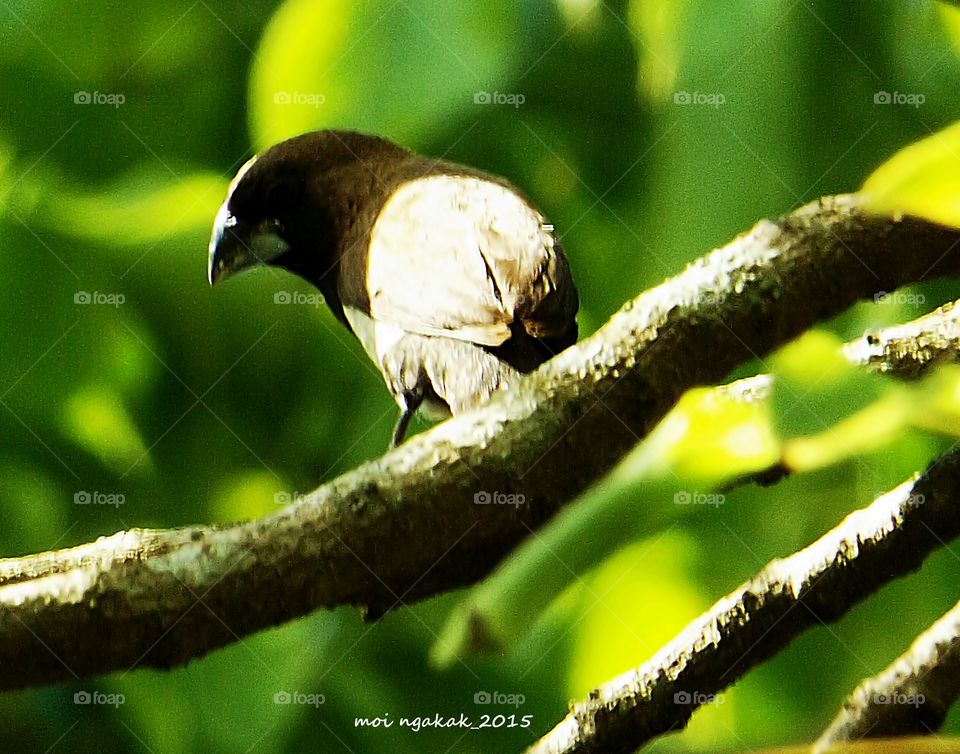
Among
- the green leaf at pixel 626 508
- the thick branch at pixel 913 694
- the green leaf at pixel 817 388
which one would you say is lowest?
the thick branch at pixel 913 694

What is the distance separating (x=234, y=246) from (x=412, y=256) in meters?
0.28

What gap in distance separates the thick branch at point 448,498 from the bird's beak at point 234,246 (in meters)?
0.42

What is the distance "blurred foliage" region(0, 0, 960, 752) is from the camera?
1383mm

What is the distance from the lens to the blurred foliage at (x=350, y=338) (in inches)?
54.4

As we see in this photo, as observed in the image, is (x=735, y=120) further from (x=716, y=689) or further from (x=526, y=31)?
(x=716, y=689)

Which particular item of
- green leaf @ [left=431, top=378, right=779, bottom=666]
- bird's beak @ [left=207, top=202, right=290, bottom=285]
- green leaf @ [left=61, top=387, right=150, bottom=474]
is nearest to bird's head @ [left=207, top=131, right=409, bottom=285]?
bird's beak @ [left=207, top=202, right=290, bottom=285]

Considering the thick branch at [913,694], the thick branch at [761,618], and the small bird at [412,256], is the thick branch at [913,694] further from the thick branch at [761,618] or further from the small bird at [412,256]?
the small bird at [412,256]

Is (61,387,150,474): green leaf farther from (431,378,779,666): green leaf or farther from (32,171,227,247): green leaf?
(431,378,779,666): green leaf

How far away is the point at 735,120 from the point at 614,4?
246 mm

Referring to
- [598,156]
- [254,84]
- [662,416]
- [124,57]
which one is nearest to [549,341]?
[662,416]

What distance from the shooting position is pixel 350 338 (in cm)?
146

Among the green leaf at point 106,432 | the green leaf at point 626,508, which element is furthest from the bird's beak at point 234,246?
the green leaf at point 626,508

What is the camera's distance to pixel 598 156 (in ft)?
4.77

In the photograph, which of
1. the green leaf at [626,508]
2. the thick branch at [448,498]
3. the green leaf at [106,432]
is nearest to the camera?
the thick branch at [448,498]
